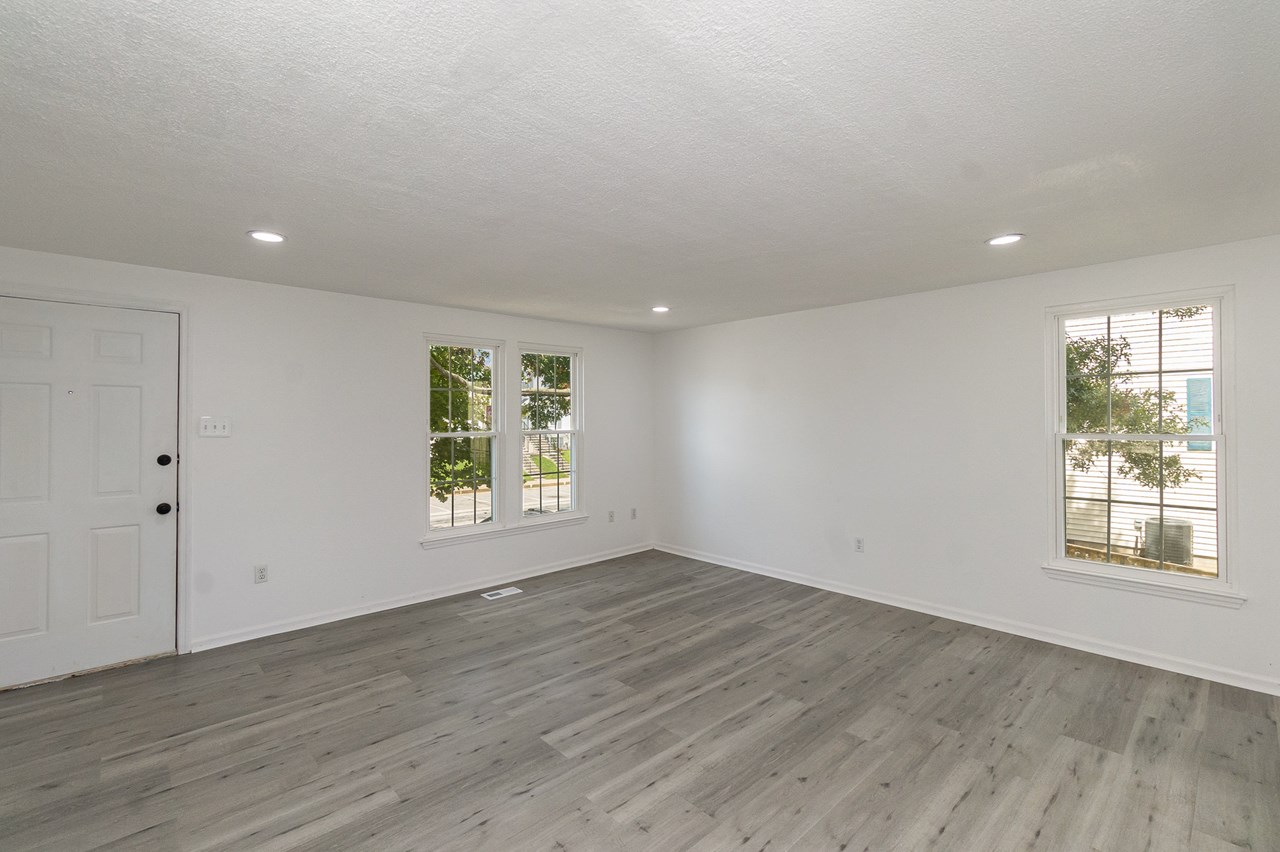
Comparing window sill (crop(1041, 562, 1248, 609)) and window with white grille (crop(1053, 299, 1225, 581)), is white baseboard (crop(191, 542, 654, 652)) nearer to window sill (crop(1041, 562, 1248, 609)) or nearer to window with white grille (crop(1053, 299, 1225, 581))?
window sill (crop(1041, 562, 1248, 609))

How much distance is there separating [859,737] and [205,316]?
14.9ft

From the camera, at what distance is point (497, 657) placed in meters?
3.69

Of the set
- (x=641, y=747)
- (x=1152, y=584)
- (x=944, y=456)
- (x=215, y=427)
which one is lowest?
(x=641, y=747)

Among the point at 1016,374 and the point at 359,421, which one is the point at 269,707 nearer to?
the point at 359,421

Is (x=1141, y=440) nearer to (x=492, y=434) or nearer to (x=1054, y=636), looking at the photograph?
(x=1054, y=636)

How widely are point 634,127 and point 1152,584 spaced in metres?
3.97

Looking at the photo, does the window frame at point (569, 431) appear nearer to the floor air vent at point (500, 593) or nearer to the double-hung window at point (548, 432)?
the double-hung window at point (548, 432)

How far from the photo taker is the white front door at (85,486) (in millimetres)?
3301

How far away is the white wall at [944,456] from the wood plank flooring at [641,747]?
0.37 metres

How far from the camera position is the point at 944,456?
14.4 feet

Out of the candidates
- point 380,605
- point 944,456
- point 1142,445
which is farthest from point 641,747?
point 1142,445

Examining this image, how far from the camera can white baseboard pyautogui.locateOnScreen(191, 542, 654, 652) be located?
3.90m

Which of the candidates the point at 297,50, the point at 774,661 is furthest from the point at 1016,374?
the point at 297,50

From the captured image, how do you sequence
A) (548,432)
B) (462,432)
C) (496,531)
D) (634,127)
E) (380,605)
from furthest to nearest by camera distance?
(548,432) < (496,531) < (462,432) < (380,605) < (634,127)
